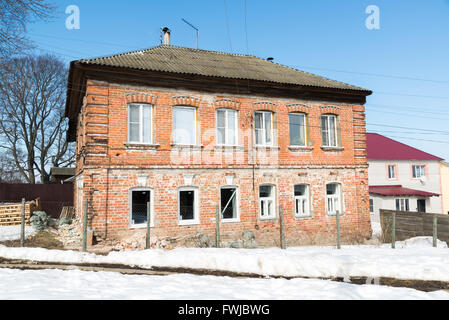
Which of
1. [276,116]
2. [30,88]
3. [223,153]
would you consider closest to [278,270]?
[223,153]

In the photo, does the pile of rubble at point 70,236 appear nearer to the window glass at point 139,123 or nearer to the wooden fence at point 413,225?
the window glass at point 139,123

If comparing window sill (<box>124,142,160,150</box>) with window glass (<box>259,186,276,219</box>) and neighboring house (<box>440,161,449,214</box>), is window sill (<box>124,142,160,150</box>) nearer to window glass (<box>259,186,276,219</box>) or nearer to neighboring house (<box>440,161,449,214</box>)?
window glass (<box>259,186,276,219</box>)

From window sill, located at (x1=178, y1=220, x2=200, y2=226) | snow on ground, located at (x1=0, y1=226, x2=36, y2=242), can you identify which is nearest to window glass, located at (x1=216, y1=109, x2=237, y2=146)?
window sill, located at (x1=178, y1=220, x2=200, y2=226)

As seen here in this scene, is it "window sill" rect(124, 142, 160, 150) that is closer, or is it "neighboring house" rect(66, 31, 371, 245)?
"neighboring house" rect(66, 31, 371, 245)

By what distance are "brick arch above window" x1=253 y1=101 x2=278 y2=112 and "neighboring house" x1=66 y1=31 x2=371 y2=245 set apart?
0.16 ft

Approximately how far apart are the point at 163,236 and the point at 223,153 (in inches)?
159

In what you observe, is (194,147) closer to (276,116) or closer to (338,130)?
(276,116)

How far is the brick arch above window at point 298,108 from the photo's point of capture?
14.6 metres

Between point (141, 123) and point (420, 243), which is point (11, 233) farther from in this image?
point (420, 243)

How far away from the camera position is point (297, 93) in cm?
1472

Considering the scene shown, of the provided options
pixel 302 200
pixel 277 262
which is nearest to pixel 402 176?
pixel 302 200

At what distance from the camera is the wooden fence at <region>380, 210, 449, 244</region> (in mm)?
13365

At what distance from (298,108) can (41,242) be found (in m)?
11.7
